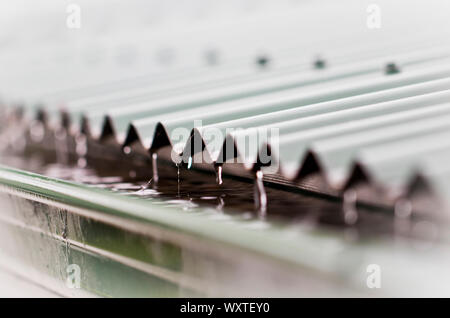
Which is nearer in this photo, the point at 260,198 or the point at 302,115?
the point at 260,198

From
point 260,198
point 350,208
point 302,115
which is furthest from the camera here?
point 302,115

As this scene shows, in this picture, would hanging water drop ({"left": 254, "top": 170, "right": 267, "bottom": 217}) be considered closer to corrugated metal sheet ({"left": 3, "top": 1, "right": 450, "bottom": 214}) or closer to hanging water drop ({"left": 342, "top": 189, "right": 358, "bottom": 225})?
corrugated metal sheet ({"left": 3, "top": 1, "right": 450, "bottom": 214})

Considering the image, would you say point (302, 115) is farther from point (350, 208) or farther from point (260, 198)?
point (350, 208)

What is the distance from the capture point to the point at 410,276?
1.50 meters

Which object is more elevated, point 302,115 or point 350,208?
point 302,115

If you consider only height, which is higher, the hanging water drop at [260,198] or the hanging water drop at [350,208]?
the hanging water drop at [350,208]

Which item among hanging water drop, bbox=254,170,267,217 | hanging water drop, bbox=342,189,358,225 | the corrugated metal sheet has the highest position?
the corrugated metal sheet

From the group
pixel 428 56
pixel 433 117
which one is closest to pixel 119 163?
pixel 428 56

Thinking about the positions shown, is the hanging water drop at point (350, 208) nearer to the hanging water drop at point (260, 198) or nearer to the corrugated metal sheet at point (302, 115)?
the corrugated metal sheet at point (302, 115)

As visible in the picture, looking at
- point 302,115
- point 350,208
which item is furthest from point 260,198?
point 350,208

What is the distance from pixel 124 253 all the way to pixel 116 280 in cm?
15

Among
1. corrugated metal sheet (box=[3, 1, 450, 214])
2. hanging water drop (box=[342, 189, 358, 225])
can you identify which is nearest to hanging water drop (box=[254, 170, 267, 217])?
corrugated metal sheet (box=[3, 1, 450, 214])

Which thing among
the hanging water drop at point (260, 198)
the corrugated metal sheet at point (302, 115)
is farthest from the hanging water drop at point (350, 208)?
the hanging water drop at point (260, 198)

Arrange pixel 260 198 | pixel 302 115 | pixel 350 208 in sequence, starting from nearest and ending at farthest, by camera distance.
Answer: pixel 350 208 < pixel 260 198 < pixel 302 115
